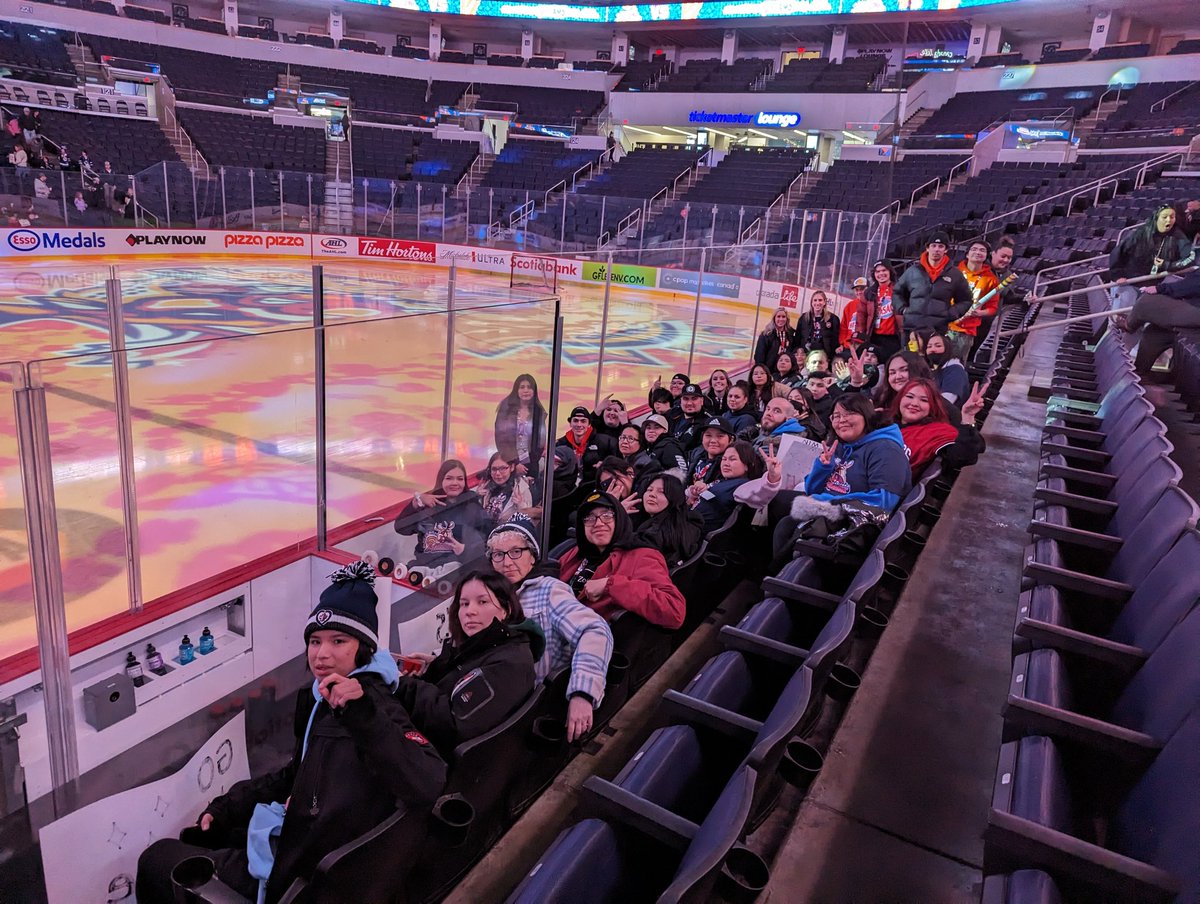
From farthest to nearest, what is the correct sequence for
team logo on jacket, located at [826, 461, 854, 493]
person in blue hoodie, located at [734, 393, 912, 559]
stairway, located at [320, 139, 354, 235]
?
1. stairway, located at [320, 139, 354, 235]
2. team logo on jacket, located at [826, 461, 854, 493]
3. person in blue hoodie, located at [734, 393, 912, 559]

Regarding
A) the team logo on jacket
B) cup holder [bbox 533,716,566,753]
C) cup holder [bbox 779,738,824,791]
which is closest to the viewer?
cup holder [bbox 779,738,824,791]

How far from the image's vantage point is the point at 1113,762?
170cm

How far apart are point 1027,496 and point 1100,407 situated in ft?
2.36

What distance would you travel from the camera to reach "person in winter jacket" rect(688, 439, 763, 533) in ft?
12.4

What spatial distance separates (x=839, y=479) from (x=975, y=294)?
12.3 feet

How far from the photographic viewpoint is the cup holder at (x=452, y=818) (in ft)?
5.50

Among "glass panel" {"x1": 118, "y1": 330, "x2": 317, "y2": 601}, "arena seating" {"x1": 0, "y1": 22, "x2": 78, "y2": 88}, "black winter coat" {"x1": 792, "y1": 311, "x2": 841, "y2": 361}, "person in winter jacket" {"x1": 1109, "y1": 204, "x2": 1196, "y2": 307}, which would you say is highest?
"arena seating" {"x1": 0, "y1": 22, "x2": 78, "y2": 88}

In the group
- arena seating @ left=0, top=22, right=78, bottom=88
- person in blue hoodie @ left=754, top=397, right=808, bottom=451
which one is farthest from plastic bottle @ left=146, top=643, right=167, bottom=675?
arena seating @ left=0, top=22, right=78, bottom=88

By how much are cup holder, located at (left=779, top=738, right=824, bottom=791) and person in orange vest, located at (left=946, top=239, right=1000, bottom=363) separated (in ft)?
16.4

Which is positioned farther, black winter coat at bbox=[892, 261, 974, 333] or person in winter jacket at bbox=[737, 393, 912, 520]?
black winter coat at bbox=[892, 261, 974, 333]

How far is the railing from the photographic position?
14.6m

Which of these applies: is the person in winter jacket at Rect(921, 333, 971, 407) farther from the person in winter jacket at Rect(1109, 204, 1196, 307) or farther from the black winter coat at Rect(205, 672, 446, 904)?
the black winter coat at Rect(205, 672, 446, 904)

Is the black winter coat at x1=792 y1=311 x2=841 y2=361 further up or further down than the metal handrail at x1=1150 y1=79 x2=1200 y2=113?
further down

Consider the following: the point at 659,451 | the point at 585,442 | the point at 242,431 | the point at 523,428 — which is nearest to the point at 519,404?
the point at 523,428
